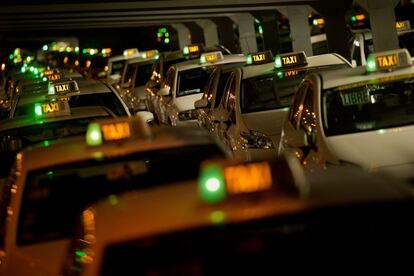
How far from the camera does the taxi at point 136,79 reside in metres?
26.3

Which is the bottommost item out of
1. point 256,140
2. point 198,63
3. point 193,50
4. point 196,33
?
point 256,140

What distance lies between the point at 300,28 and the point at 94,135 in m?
A: 25.7

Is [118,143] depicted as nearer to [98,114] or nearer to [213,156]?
[213,156]

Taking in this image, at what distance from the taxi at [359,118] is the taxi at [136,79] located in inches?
626

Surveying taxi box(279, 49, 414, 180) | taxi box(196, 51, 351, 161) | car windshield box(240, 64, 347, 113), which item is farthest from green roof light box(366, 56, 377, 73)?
car windshield box(240, 64, 347, 113)

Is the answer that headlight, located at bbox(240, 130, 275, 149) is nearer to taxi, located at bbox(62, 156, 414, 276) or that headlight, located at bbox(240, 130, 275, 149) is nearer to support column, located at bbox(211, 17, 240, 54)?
taxi, located at bbox(62, 156, 414, 276)

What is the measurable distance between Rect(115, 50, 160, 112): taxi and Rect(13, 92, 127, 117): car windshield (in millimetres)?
9528

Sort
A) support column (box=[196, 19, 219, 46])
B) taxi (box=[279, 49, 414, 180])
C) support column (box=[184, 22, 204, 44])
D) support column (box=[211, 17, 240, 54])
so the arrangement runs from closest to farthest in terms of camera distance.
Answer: taxi (box=[279, 49, 414, 180]), support column (box=[211, 17, 240, 54]), support column (box=[196, 19, 219, 46]), support column (box=[184, 22, 204, 44])

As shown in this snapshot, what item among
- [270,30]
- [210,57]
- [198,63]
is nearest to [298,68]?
[210,57]

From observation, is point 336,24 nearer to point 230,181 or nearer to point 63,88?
point 63,88

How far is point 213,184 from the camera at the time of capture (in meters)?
3.50

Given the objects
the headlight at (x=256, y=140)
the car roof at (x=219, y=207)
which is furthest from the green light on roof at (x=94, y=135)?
the headlight at (x=256, y=140)

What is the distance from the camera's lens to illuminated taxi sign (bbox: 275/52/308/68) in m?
13.1

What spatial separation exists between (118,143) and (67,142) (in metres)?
0.81
